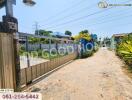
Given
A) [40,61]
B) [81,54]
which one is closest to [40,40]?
[40,61]

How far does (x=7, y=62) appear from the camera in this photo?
6.38 meters

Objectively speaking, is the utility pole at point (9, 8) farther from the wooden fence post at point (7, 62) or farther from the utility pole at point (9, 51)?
the wooden fence post at point (7, 62)

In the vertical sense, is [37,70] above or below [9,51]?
below

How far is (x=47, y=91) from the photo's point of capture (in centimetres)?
1040

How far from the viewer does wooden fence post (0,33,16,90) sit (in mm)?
6211

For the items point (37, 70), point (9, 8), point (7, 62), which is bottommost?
point (37, 70)

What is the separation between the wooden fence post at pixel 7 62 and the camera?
6211 mm

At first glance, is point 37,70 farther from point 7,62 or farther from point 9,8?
point 9,8

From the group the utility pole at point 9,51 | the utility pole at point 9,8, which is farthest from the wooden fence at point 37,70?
the utility pole at point 9,8

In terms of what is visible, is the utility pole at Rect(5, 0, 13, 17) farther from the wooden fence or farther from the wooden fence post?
the wooden fence

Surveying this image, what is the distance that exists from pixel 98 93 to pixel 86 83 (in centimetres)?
241

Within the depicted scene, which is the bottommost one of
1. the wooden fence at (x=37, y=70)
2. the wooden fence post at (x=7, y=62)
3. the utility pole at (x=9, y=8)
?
the wooden fence at (x=37, y=70)

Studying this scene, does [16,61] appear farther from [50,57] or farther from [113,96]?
[50,57]

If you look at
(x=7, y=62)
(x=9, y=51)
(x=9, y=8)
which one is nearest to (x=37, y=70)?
(x=9, y=51)
